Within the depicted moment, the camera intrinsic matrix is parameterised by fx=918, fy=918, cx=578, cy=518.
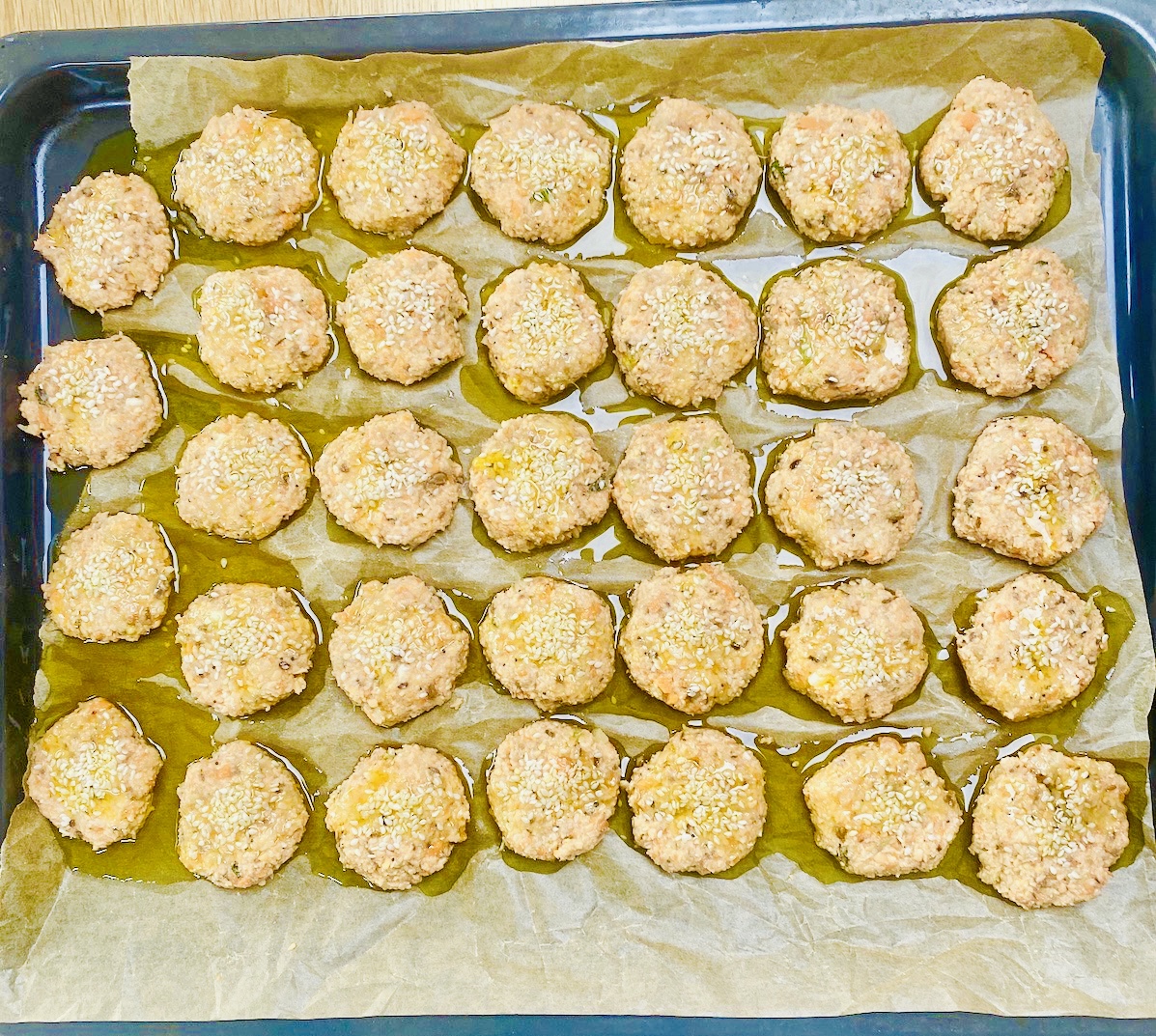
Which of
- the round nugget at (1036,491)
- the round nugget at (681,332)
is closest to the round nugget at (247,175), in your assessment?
the round nugget at (681,332)

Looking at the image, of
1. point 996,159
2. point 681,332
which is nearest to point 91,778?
point 681,332

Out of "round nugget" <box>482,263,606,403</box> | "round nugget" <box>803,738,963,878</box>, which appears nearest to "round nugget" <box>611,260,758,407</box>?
"round nugget" <box>482,263,606,403</box>

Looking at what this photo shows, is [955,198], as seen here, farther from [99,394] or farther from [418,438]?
[99,394]

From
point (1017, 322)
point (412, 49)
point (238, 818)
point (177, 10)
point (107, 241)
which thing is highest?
point (177, 10)

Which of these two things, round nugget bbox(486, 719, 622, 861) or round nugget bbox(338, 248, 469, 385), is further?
round nugget bbox(338, 248, 469, 385)

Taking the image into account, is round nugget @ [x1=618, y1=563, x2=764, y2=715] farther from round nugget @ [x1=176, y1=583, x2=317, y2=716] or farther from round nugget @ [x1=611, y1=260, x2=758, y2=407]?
round nugget @ [x1=176, y1=583, x2=317, y2=716]

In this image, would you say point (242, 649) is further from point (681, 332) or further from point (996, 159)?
point (996, 159)
